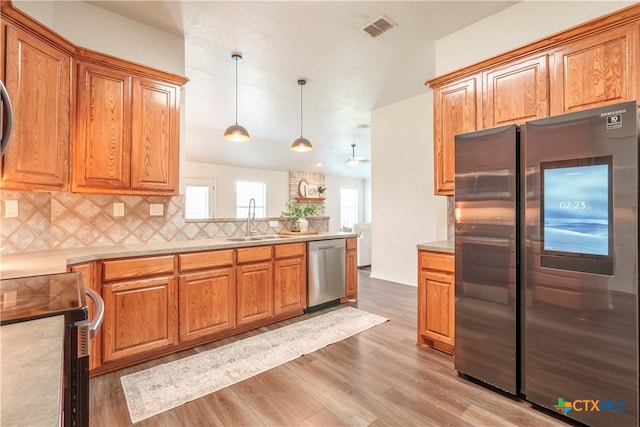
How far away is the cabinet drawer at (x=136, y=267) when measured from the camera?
85.8 inches

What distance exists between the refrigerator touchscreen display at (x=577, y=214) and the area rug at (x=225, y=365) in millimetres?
1872

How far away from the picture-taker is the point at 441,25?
9.14 ft

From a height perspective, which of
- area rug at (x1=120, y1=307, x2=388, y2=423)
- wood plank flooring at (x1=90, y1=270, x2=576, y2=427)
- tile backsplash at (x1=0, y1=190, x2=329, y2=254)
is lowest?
wood plank flooring at (x1=90, y1=270, x2=576, y2=427)

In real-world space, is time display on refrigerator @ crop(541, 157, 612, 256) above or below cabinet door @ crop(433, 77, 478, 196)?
below

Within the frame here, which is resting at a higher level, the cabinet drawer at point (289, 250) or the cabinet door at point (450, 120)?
the cabinet door at point (450, 120)

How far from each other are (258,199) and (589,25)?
7.48 metres

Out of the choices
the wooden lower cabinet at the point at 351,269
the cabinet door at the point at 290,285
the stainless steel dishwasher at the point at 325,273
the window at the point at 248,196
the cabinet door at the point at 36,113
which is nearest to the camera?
the cabinet door at the point at 36,113

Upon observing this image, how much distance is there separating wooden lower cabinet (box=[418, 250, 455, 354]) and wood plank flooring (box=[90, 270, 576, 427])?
0.41 ft

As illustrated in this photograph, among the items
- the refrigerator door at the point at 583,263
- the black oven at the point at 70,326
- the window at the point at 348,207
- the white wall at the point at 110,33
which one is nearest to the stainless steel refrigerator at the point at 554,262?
the refrigerator door at the point at 583,263

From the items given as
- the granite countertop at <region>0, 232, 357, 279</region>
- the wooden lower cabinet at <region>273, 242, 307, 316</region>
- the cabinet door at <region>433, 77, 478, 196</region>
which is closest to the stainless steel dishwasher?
the wooden lower cabinet at <region>273, 242, 307, 316</region>

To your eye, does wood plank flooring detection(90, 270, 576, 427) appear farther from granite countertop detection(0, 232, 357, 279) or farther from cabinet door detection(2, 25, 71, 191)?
cabinet door detection(2, 25, 71, 191)

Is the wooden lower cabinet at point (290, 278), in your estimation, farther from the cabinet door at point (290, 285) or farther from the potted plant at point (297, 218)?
the potted plant at point (297, 218)

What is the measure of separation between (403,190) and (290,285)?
2.56m

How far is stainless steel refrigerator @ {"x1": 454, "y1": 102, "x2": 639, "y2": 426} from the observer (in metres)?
1.52
